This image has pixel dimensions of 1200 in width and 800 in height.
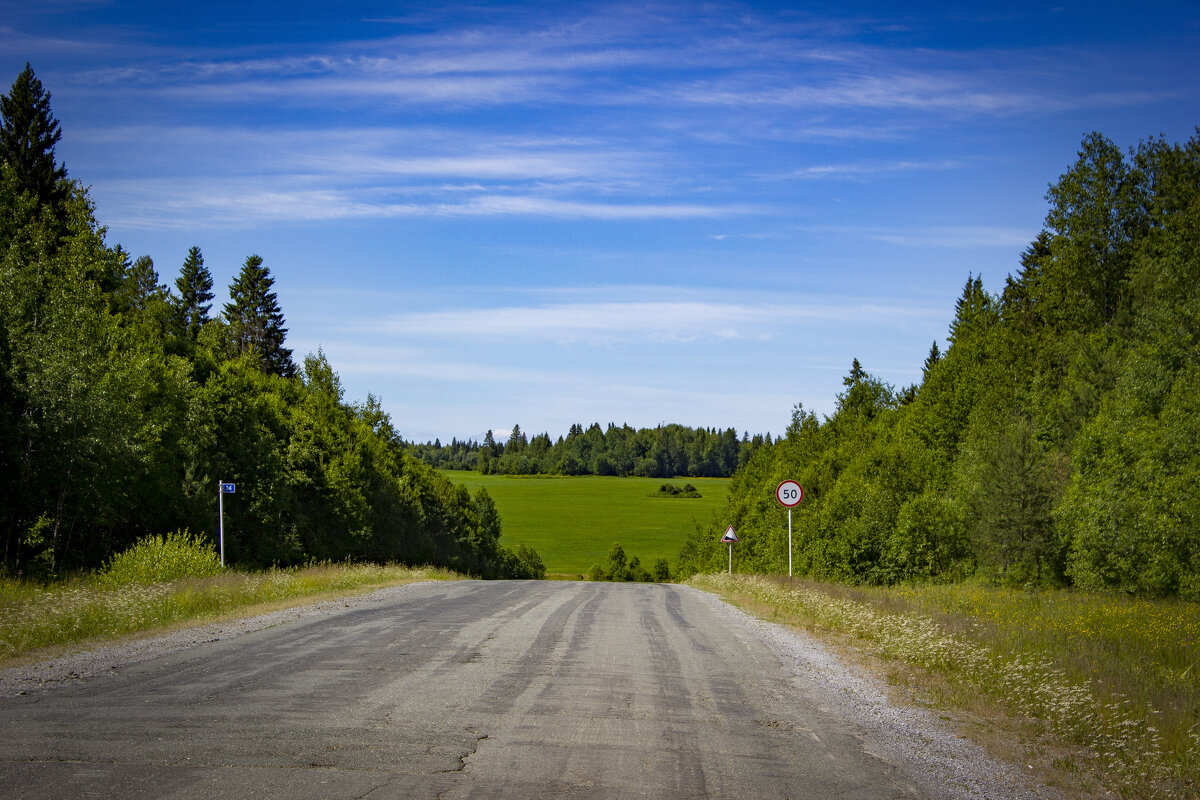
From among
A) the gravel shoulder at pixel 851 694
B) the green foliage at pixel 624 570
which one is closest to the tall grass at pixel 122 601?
the gravel shoulder at pixel 851 694

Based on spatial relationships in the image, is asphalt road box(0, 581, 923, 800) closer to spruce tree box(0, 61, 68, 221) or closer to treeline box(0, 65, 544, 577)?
treeline box(0, 65, 544, 577)

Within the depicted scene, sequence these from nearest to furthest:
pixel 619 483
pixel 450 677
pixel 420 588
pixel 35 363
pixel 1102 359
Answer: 1. pixel 450 677
2. pixel 35 363
3. pixel 420 588
4. pixel 1102 359
5. pixel 619 483

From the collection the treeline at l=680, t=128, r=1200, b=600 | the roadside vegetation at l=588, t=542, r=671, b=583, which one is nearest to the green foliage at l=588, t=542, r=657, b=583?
the roadside vegetation at l=588, t=542, r=671, b=583

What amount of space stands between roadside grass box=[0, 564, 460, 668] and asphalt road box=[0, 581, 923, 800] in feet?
6.94

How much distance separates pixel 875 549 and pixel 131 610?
Result: 3639 centimetres

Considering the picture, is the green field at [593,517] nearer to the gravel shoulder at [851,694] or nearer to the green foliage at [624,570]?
the green foliage at [624,570]

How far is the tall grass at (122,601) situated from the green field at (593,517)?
Result: 73822 mm

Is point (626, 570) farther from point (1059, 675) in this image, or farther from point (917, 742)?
point (917, 742)

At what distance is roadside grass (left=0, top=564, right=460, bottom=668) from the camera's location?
10.8 meters

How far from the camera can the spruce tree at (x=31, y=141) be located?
37.9 m

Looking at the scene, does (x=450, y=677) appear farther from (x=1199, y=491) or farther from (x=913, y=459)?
(x=913, y=459)

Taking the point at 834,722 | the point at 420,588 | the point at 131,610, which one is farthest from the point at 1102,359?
the point at 131,610

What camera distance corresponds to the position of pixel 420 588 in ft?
75.2

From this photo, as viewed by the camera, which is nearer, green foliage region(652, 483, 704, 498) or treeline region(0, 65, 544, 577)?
treeline region(0, 65, 544, 577)
